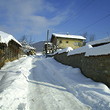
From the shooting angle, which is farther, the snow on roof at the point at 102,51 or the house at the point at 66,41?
the house at the point at 66,41

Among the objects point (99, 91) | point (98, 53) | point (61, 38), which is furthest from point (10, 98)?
point (61, 38)

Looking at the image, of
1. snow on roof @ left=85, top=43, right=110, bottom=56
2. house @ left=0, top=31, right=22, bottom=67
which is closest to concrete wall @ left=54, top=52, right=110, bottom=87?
snow on roof @ left=85, top=43, right=110, bottom=56

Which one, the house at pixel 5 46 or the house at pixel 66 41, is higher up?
the house at pixel 66 41

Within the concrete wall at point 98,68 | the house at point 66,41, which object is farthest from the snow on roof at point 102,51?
the house at point 66,41

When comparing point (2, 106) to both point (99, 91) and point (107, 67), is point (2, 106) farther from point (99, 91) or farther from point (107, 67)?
point (107, 67)

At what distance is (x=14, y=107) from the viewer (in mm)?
4223

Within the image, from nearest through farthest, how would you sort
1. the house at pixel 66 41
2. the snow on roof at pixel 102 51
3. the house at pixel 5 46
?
the snow on roof at pixel 102 51 → the house at pixel 5 46 → the house at pixel 66 41

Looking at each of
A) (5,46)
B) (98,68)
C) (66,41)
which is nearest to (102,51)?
(98,68)

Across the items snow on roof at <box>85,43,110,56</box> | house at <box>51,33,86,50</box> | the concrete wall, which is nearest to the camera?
the concrete wall

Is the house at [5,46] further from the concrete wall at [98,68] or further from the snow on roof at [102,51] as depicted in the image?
the snow on roof at [102,51]

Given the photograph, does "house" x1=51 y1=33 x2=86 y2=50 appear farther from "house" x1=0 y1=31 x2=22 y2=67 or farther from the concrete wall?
the concrete wall

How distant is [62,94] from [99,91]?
6.33 ft

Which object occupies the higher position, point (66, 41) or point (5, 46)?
point (66, 41)

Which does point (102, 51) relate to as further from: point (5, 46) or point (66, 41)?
point (66, 41)
